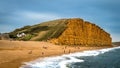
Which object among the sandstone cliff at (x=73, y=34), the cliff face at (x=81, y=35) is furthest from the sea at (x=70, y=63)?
the cliff face at (x=81, y=35)

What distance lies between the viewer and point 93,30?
399 ft

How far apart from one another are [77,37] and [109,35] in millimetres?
36323

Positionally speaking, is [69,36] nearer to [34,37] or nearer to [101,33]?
[34,37]

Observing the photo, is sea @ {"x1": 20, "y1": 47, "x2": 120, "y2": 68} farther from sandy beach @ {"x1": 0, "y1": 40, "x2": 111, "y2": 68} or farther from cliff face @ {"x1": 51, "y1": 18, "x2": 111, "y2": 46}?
cliff face @ {"x1": 51, "y1": 18, "x2": 111, "y2": 46}

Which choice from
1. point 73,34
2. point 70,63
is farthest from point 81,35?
point 70,63

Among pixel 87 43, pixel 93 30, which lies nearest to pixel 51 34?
pixel 87 43

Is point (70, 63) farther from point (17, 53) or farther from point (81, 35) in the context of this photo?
point (81, 35)

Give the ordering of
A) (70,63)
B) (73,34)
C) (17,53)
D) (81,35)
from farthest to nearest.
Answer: (81,35) → (73,34) → (17,53) → (70,63)

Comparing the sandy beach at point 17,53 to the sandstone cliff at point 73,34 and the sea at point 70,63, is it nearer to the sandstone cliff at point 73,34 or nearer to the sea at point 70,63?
the sea at point 70,63

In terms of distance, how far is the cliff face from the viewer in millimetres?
99812

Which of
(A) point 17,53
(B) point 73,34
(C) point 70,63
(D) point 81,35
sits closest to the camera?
(C) point 70,63

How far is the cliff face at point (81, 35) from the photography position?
327 feet

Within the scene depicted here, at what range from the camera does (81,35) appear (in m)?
111

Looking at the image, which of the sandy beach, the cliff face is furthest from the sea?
the cliff face
